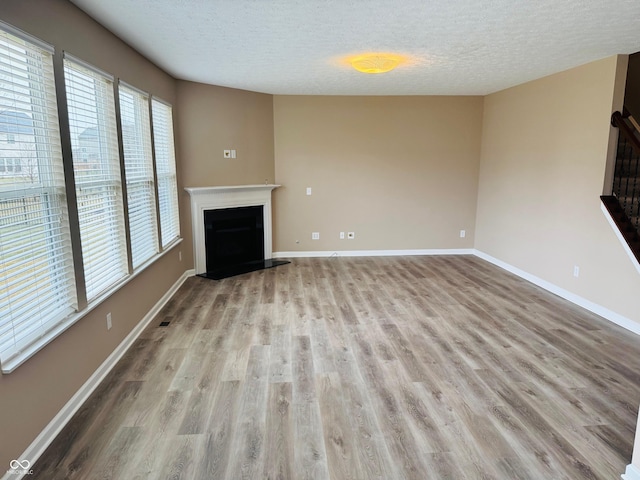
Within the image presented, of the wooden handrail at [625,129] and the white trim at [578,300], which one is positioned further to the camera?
the white trim at [578,300]

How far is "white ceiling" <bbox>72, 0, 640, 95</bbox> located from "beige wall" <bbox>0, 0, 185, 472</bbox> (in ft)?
0.54

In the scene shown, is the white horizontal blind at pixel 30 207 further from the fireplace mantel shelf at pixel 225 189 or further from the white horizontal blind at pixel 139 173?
the fireplace mantel shelf at pixel 225 189

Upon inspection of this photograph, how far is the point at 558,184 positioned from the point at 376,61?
263 centimetres

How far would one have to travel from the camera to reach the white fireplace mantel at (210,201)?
17.3ft

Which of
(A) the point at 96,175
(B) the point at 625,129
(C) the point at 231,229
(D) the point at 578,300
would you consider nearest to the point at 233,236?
(C) the point at 231,229

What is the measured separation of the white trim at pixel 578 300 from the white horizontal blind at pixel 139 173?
4.66m

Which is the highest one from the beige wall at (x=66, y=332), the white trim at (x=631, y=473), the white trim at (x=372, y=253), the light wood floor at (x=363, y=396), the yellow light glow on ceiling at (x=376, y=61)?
the yellow light glow on ceiling at (x=376, y=61)

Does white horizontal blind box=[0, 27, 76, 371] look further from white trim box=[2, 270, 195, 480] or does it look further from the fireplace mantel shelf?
the fireplace mantel shelf

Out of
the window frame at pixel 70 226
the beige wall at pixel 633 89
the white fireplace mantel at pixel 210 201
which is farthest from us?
the white fireplace mantel at pixel 210 201

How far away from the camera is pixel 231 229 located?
18.8ft

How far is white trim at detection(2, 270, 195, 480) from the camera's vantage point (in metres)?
2.00

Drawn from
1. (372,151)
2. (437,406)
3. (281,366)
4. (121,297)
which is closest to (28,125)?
(121,297)

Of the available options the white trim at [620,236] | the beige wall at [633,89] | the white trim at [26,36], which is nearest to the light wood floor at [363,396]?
the white trim at [620,236]

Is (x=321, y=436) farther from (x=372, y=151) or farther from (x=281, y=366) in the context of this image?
(x=372, y=151)
